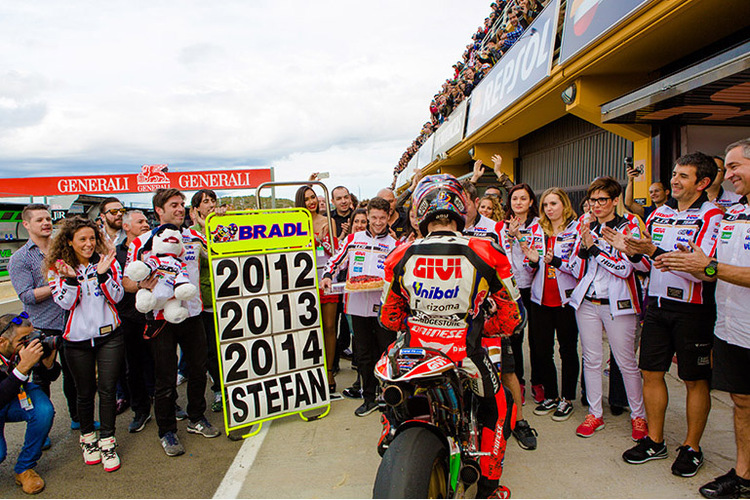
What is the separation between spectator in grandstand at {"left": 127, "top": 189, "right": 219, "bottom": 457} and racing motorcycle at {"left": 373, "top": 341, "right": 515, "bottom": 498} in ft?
7.59

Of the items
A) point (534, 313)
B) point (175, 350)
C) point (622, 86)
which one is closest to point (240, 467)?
point (175, 350)

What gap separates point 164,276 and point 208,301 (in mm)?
812

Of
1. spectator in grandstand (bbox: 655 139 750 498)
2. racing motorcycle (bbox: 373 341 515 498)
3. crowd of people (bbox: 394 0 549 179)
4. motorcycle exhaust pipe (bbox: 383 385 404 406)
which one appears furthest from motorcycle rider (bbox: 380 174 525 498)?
crowd of people (bbox: 394 0 549 179)

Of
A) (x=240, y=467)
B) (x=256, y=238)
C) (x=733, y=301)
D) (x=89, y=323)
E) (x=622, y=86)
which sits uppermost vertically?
(x=622, y=86)

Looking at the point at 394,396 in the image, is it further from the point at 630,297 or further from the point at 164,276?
the point at 164,276

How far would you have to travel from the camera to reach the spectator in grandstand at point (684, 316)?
117 inches

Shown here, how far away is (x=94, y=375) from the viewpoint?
366cm

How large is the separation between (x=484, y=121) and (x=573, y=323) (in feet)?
20.8

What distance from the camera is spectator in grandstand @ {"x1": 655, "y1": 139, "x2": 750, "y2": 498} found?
2566 mm

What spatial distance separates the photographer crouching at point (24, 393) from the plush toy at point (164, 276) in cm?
75

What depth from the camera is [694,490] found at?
110 inches

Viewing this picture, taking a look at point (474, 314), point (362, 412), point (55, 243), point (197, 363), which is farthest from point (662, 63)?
point (55, 243)

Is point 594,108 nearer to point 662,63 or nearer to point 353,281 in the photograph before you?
point 662,63

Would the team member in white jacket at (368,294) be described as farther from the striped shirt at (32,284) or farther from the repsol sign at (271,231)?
the striped shirt at (32,284)
